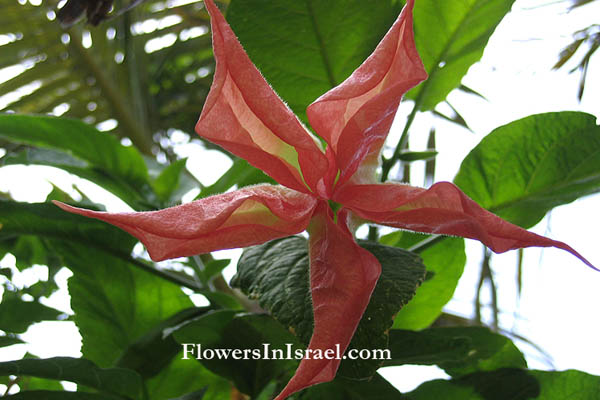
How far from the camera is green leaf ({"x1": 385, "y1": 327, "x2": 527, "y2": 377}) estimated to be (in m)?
0.35

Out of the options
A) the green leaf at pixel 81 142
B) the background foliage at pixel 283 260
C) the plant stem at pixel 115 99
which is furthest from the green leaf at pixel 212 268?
the plant stem at pixel 115 99

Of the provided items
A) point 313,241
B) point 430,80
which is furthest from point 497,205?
point 313,241

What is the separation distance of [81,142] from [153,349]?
0.62ft

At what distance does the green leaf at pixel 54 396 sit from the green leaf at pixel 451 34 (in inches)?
11.3

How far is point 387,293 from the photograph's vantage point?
275 mm

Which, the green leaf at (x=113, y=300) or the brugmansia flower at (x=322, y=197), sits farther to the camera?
the green leaf at (x=113, y=300)

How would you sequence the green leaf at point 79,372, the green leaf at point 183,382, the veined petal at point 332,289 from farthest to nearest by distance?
the green leaf at point 183,382
the green leaf at point 79,372
the veined petal at point 332,289

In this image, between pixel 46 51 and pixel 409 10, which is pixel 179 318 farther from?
pixel 46 51

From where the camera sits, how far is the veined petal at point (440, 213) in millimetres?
238

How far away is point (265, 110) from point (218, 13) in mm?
42

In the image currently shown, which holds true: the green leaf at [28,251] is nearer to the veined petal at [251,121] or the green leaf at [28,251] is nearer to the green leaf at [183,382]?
the green leaf at [183,382]

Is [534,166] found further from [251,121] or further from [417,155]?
[251,121]

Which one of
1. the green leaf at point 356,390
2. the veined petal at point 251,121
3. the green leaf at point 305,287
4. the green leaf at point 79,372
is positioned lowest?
the green leaf at point 356,390

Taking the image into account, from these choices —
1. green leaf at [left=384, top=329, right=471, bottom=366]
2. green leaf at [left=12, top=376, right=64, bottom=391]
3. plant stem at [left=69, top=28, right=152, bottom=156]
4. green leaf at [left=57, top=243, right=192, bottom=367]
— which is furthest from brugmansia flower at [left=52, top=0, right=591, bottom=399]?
plant stem at [left=69, top=28, right=152, bottom=156]
